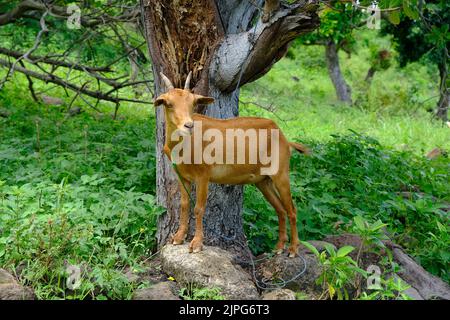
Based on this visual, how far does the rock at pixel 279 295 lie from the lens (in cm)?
504

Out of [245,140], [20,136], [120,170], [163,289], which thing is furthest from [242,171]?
[20,136]

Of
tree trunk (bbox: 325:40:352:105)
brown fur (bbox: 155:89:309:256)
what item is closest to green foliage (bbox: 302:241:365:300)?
brown fur (bbox: 155:89:309:256)

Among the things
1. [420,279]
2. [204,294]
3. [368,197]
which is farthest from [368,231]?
[368,197]

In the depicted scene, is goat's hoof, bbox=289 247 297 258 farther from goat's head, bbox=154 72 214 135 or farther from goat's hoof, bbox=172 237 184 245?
goat's head, bbox=154 72 214 135

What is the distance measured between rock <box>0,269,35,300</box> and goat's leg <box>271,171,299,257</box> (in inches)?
77.4

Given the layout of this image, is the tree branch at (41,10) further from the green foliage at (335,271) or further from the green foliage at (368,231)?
the green foliage at (335,271)

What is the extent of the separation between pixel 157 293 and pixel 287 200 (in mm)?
1256

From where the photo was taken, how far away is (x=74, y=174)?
279 inches

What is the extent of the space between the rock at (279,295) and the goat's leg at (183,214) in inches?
31.4

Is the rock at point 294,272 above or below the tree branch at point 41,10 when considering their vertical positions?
below

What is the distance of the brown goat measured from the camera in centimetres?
511

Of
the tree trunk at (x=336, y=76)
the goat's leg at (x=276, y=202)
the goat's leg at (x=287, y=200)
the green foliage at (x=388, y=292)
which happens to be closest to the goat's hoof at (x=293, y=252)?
the goat's leg at (x=287, y=200)
